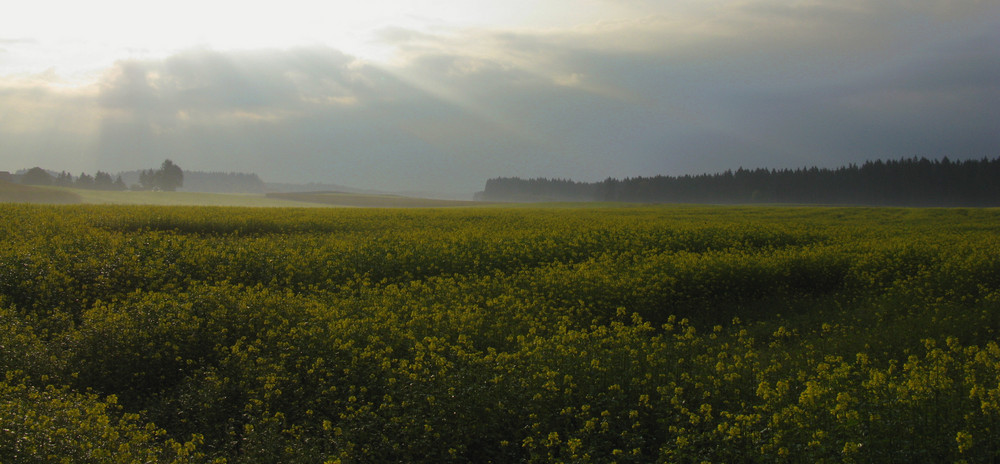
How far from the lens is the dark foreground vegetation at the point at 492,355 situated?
6285 millimetres

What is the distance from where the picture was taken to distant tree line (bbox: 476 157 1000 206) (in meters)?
98.0

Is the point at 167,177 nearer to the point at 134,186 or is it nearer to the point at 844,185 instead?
the point at 134,186

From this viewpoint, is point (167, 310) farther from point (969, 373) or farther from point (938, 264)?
point (938, 264)

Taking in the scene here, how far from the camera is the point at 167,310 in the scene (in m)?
11.2

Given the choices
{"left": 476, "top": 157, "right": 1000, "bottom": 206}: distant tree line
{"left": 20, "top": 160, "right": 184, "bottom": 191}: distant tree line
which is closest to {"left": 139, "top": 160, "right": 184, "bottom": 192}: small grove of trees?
{"left": 20, "top": 160, "right": 184, "bottom": 191}: distant tree line

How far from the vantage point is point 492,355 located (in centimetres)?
862

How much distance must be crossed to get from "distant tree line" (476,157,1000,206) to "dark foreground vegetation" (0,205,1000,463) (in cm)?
9995

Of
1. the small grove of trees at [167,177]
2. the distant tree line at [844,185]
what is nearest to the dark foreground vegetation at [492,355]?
the distant tree line at [844,185]

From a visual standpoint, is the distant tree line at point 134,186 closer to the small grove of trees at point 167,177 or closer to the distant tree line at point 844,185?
the small grove of trees at point 167,177

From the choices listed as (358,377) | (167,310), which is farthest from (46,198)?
(358,377)

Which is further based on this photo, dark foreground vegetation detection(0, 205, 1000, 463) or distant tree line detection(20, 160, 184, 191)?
distant tree line detection(20, 160, 184, 191)

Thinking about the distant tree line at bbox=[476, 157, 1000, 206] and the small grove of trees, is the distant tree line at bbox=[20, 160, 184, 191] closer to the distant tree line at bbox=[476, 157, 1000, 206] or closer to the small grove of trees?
the small grove of trees

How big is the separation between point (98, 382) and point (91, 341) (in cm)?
102

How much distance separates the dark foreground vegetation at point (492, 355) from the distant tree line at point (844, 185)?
328 ft
